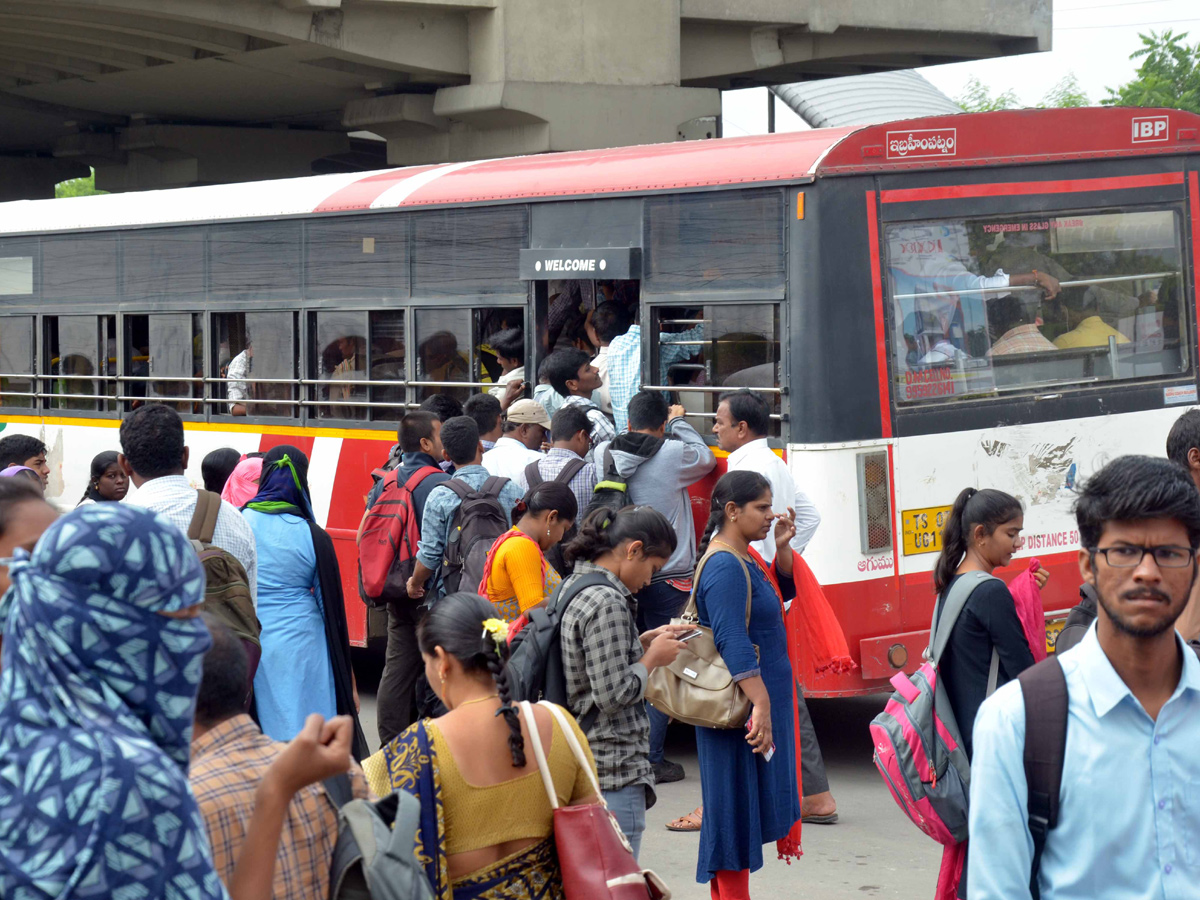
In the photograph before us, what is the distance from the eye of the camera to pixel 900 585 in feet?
22.9

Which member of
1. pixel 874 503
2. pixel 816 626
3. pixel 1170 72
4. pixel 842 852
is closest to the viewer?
pixel 816 626

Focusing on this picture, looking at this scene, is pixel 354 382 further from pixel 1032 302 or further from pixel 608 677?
pixel 608 677

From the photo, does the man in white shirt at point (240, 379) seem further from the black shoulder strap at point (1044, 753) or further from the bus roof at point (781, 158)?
the black shoulder strap at point (1044, 753)

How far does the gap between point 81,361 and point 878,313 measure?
6.82m

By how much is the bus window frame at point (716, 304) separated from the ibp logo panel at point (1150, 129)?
7.35 ft

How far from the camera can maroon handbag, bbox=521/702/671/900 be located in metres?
3.08

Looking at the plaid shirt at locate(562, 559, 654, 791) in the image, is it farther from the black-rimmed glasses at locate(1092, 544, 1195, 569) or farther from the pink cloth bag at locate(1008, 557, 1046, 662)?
the black-rimmed glasses at locate(1092, 544, 1195, 569)

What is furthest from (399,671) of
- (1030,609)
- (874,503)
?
(1030,609)

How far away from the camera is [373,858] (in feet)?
8.14

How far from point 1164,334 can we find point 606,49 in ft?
52.7

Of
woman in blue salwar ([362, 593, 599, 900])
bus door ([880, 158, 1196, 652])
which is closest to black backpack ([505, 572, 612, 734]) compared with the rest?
woman in blue salwar ([362, 593, 599, 900])

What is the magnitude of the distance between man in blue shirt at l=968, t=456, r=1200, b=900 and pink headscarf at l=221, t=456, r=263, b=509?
4770mm

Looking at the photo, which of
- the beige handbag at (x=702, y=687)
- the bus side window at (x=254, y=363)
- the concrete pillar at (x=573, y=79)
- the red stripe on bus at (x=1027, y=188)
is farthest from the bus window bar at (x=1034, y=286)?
the concrete pillar at (x=573, y=79)

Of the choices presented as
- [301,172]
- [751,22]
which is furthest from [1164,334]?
[301,172]
